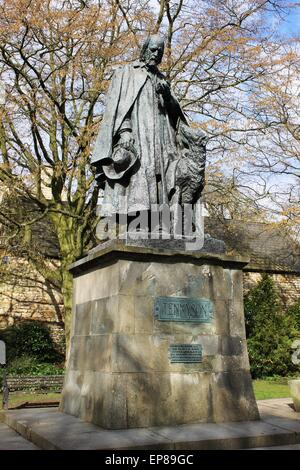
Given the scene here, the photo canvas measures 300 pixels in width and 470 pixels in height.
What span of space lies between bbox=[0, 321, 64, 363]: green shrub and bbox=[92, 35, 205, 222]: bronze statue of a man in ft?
41.4

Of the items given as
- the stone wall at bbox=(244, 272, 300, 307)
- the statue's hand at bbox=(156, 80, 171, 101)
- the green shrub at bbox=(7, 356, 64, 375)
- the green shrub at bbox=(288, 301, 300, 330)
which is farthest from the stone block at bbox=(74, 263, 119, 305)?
the stone wall at bbox=(244, 272, 300, 307)

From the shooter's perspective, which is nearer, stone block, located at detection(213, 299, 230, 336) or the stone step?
the stone step

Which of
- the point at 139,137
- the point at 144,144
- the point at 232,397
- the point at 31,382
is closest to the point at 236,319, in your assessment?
the point at 232,397

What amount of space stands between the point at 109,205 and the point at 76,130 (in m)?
9.73

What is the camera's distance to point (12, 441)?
199 inches

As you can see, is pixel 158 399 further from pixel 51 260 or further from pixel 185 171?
pixel 51 260

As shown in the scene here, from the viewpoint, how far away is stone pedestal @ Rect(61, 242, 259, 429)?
5016 mm

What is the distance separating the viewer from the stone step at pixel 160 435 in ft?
13.6

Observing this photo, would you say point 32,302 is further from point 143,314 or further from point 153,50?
point 143,314

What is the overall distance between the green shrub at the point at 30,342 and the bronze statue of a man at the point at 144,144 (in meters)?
12.6

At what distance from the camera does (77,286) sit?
6.58m

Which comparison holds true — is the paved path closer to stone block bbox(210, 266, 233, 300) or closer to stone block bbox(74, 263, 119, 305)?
stone block bbox(74, 263, 119, 305)

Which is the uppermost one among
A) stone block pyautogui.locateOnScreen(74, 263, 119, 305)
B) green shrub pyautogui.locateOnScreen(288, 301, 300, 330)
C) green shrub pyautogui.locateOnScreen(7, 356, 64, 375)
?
green shrub pyautogui.locateOnScreen(288, 301, 300, 330)

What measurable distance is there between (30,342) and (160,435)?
14114 mm
